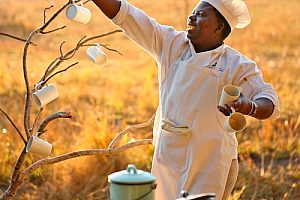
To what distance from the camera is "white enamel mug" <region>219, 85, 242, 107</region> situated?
8.91 feet

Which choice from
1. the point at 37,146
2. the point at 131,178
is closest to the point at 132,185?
the point at 131,178

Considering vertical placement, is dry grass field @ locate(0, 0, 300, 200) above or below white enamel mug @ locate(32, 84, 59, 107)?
below

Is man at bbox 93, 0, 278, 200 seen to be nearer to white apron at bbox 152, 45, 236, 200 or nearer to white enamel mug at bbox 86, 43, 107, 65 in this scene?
white apron at bbox 152, 45, 236, 200

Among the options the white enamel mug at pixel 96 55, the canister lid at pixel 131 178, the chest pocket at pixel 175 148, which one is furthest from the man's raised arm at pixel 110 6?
the canister lid at pixel 131 178

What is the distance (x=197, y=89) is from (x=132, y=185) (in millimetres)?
960

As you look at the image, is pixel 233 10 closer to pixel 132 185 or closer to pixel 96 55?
pixel 96 55

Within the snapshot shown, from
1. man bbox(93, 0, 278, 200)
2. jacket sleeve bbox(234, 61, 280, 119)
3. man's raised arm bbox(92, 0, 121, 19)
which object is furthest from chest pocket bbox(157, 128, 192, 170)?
man's raised arm bbox(92, 0, 121, 19)

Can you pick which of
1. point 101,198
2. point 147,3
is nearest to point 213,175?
point 101,198

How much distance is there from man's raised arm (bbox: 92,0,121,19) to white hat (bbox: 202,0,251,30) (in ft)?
1.30

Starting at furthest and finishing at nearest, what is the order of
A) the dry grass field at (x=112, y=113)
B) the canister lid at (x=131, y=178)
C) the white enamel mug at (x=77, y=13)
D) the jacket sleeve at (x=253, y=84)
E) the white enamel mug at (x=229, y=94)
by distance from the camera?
the dry grass field at (x=112, y=113)
the white enamel mug at (x=77, y=13)
the jacket sleeve at (x=253, y=84)
the white enamel mug at (x=229, y=94)
the canister lid at (x=131, y=178)

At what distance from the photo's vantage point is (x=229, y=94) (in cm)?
273

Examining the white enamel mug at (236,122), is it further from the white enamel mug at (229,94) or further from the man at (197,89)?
the man at (197,89)

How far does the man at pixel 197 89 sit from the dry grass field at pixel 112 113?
47cm

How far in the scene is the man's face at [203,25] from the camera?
321cm
